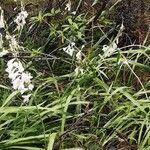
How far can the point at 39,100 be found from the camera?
400cm

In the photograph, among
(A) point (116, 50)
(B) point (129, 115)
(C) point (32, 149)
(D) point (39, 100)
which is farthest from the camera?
(A) point (116, 50)

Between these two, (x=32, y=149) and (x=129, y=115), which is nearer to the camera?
(x=32, y=149)

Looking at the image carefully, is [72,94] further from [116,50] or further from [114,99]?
[116,50]

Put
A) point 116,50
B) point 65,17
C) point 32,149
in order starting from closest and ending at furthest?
point 32,149, point 116,50, point 65,17

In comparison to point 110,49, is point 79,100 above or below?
below

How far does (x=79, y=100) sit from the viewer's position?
3871 mm

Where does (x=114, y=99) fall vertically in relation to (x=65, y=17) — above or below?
below

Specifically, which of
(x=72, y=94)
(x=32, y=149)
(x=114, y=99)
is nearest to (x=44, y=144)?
(x=32, y=149)

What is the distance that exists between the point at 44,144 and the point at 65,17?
5.50 feet

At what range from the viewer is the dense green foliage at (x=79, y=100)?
361cm

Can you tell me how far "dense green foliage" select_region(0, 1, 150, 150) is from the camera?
361 centimetres

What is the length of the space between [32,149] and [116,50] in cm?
123

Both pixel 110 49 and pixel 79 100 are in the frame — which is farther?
pixel 110 49

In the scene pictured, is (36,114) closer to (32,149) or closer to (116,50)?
(32,149)
